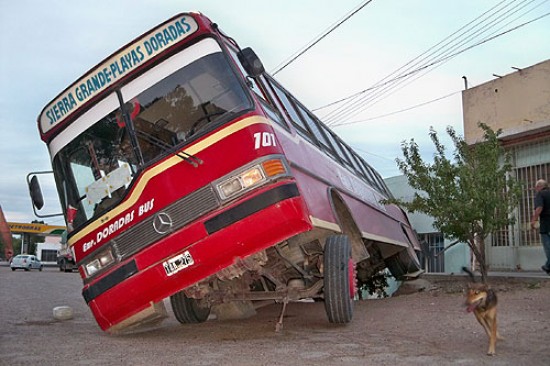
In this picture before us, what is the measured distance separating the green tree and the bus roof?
17.8 feet

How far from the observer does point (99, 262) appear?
16.8ft

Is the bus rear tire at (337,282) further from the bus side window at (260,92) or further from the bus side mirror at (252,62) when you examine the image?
the bus side mirror at (252,62)

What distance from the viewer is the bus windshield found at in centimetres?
488

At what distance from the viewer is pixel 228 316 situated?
686cm

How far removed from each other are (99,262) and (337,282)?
220 centimetres

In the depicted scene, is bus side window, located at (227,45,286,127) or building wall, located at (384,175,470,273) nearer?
bus side window, located at (227,45,286,127)

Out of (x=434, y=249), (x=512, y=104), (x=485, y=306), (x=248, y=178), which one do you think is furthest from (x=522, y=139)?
(x=248, y=178)

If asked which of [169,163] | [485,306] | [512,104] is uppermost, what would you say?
[512,104]

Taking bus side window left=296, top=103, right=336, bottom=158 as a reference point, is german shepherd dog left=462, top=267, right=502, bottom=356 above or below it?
below

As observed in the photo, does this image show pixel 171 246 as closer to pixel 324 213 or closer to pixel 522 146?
pixel 324 213

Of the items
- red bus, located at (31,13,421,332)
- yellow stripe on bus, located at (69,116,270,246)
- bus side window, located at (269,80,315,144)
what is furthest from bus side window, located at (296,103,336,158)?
yellow stripe on bus, located at (69,116,270,246)

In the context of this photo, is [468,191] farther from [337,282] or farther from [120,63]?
[120,63]

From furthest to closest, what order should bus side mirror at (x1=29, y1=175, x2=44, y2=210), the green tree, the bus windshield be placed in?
the green tree → bus side mirror at (x1=29, y1=175, x2=44, y2=210) → the bus windshield

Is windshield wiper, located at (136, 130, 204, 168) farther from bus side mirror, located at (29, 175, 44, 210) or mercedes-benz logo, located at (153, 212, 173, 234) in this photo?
bus side mirror, located at (29, 175, 44, 210)
